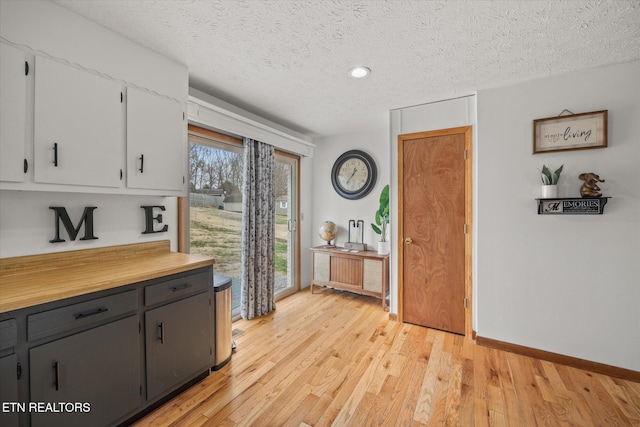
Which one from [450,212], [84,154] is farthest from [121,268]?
[450,212]

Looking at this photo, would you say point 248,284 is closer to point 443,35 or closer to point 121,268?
point 121,268

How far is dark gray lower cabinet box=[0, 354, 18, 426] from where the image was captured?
1152 millimetres

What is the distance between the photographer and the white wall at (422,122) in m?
2.74

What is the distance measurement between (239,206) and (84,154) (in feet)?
5.29

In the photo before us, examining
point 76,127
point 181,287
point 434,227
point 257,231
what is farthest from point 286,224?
point 76,127

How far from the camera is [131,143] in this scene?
1858 mm

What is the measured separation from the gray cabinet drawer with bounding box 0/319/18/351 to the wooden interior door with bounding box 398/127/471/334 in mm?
2945

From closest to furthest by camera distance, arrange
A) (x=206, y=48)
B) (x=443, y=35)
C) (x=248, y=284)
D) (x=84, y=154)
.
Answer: (x=84, y=154) < (x=443, y=35) < (x=206, y=48) < (x=248, y=284)

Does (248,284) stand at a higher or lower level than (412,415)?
higher

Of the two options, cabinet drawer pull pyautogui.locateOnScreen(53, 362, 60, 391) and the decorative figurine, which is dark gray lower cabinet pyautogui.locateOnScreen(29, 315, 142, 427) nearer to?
cabinet drawer pull pyautogui.locateOnScreen(53, 362, 60, 391)

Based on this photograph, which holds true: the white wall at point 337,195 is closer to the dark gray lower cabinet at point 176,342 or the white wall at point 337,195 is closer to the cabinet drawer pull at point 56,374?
the dark gray lower cabinet at point 176,342

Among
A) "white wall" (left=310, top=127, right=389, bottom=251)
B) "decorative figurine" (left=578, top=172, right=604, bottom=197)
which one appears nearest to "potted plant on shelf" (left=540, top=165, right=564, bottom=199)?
"decorative figurine" (left=578, top=172, right=604, bottom=197)

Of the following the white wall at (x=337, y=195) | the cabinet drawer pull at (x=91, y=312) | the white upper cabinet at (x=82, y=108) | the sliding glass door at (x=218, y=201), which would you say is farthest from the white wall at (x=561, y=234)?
the cabinet drawer pull at (x=91, y=312)

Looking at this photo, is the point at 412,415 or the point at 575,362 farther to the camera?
the point at 575,362
